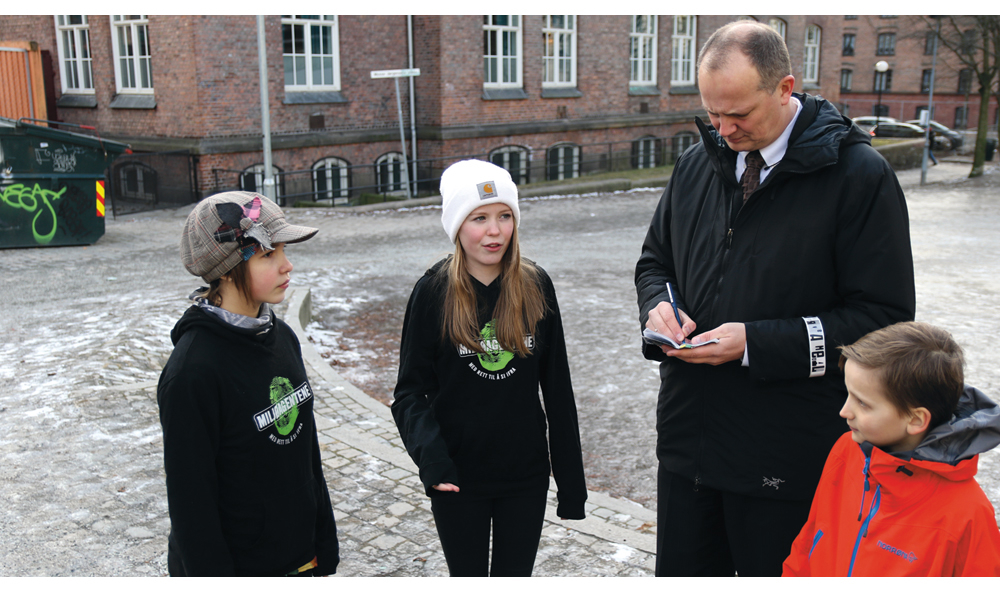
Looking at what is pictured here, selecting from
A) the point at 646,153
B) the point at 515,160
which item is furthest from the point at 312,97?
the point at 646,153

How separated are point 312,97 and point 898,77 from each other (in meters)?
47.1

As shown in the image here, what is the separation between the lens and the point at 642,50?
25547mm

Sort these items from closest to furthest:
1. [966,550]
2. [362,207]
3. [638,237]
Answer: [966,550] < [638,237] < [362,207]

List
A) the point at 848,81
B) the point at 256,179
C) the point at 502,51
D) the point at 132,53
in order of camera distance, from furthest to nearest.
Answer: the point at 848,81 < the point at 502,51 < the point at 132,53 < the point at 256,179

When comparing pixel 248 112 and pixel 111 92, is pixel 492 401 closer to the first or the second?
pixel 248 112

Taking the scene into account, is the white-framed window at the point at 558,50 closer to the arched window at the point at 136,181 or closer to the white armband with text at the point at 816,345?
the arched window at the point at 136,181

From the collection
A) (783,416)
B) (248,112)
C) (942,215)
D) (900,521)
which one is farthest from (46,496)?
(942,215)

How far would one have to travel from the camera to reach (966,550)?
2061 mm

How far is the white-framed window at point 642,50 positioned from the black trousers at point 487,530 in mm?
23743

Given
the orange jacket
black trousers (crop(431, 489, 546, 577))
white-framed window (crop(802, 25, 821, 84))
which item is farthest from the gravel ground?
white-framed window (crop(802, 25, 821, 84))

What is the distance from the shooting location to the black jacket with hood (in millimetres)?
2383

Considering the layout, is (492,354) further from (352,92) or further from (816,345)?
(352,92)

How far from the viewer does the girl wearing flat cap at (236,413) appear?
7.31ft

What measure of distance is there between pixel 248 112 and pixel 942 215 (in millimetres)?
14993
